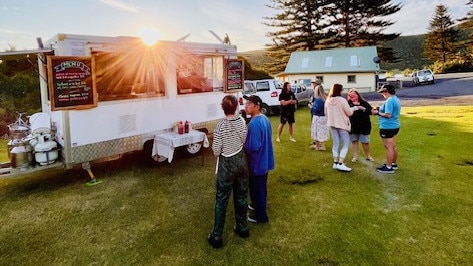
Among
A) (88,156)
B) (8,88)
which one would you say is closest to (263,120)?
(88,156)

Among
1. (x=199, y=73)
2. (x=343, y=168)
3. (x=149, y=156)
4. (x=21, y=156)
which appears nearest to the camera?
(x=21, y=156)

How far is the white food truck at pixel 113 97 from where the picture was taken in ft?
17.5

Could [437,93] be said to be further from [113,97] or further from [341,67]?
[113,97]

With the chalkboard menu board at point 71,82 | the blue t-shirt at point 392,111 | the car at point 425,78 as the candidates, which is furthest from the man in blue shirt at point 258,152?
the car at point 425,78

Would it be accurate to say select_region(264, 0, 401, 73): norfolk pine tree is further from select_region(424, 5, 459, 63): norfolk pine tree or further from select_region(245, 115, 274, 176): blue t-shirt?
select_region(245, 115, 274, 176): blue t-shirt

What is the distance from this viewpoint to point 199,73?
7.73 metres

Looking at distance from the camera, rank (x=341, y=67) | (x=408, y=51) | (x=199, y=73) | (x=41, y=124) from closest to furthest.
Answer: (x=41, y=124) → (x=199, y=73) → (x=341, y=67) → (x=408, y=51)

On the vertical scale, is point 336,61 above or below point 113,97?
above

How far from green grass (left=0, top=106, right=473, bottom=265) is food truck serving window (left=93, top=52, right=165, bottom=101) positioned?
1629 millimetres

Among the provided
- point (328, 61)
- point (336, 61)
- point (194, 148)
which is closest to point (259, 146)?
point (194, 148)

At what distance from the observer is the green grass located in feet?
11.7

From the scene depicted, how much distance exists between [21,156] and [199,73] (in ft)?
13.2

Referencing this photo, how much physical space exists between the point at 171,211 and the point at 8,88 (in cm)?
1125

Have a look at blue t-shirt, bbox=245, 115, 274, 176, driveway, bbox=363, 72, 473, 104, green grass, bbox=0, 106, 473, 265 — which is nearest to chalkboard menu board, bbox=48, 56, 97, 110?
green grass, bbox=0, 106, 473, 265
